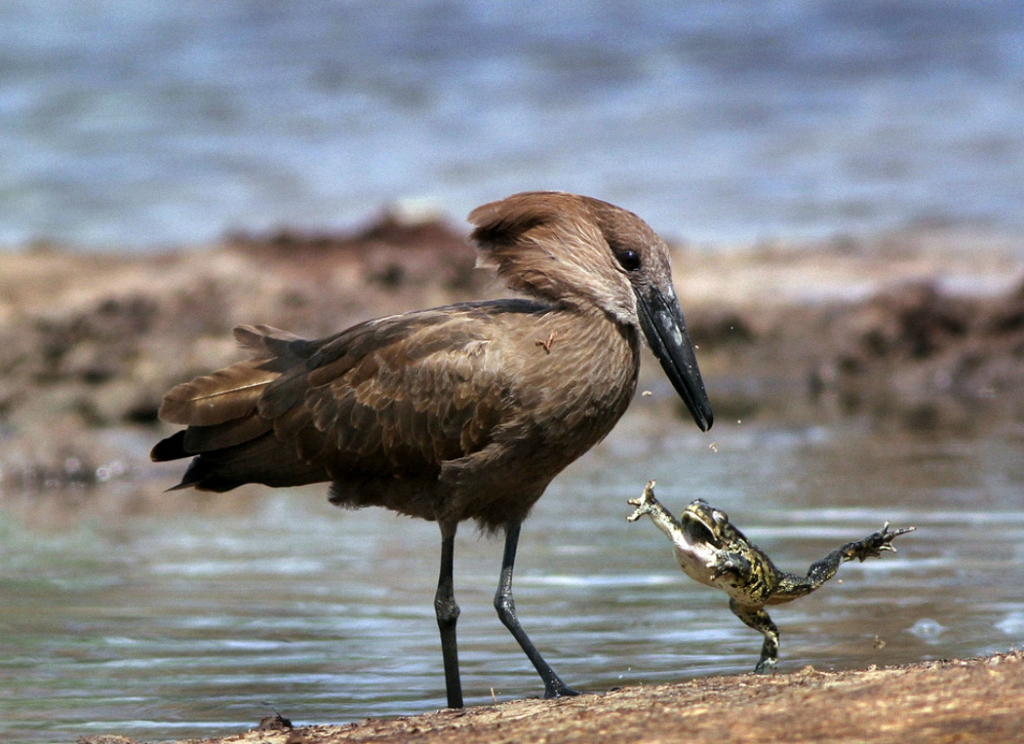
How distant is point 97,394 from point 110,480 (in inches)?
68.2

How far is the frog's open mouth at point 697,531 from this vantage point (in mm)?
5734

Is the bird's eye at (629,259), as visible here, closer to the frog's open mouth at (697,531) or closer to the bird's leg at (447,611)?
the frog's open mouth at (697,531)

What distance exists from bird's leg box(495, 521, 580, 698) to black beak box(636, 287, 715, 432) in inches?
34.8

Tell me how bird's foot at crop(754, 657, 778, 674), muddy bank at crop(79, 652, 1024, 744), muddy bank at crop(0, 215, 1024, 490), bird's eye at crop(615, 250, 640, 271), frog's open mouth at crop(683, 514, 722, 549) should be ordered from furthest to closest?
muddy bank at crop(0, 215, 1024, 490)
bird's eye at crop(615, 250, 640, 271)
frog's open mouth at crop(683, 514, 722, 549)
bird's foot at crop(754, 657, 778, 674)
muddy bank at crop(79, 652, 1024, 744)

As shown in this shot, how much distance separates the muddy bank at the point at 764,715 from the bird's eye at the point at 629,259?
1.73m

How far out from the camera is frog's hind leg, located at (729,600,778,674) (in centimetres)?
564

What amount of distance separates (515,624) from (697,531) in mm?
848

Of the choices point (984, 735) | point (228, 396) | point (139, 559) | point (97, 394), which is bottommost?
point (984, 735)

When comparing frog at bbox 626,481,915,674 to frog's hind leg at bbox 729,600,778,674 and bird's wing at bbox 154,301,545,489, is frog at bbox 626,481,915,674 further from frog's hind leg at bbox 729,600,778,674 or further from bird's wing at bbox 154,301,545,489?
bird's wing at bbox 154,301,545,489

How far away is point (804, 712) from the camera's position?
4180mm

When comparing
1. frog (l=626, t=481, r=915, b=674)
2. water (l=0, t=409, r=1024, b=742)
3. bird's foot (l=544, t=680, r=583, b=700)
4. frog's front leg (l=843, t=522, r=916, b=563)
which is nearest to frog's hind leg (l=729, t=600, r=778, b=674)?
frog (l=626, t=481, r=915, b=674)

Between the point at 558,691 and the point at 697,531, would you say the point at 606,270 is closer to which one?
the point at 697,531

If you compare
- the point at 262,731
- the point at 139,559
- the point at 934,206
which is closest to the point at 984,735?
the point at 262,731

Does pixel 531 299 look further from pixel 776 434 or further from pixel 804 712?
pixel 776 434
